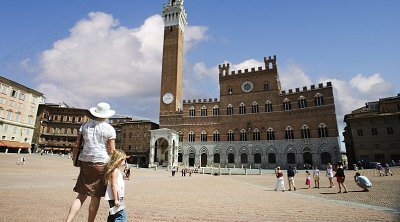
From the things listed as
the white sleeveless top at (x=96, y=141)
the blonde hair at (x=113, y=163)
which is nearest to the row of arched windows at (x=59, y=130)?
the white sleeveless top at (x=96, y=141)

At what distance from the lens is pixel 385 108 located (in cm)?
3691

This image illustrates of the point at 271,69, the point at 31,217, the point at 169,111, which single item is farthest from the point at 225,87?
the point at 31,217

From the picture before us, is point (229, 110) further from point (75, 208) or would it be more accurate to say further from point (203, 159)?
point (75, 208)

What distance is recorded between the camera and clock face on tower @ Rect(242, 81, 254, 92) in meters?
47.2

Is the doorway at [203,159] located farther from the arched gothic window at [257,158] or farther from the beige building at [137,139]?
the beige building at [137,139]

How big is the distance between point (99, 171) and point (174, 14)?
5896cm

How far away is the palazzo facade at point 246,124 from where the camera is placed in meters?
39.8

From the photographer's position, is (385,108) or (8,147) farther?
(8,147)

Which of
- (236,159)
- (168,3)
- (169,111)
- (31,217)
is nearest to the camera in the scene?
(31,217)

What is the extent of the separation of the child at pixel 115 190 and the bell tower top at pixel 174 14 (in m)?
56.9

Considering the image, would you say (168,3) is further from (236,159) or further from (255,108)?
(236,159)

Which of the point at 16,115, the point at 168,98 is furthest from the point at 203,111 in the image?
the point at 16,115

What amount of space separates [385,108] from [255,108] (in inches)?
815

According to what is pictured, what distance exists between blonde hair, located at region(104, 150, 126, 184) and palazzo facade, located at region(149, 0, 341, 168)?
4080cm
